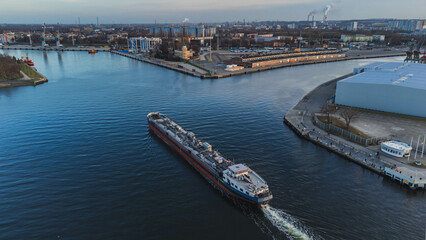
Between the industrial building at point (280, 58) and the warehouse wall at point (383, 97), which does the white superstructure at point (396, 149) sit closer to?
the warehouse wall at point (383, 97)

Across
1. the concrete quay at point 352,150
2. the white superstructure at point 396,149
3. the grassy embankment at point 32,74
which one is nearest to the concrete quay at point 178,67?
the grassy embankment at point 32,74

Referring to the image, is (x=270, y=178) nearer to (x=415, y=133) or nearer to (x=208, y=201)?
(x=208, y=201)

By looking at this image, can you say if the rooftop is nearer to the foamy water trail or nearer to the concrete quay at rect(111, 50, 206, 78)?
the foamy water trail

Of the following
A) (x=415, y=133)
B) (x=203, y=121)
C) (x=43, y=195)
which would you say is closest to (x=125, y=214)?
(x=43, y=195)

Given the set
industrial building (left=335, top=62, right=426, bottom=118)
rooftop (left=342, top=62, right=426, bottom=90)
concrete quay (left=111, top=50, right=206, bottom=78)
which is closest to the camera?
industrial building (left=335, top=62, right=426, bottom=118)

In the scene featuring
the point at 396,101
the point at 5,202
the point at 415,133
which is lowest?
the point at 5,202

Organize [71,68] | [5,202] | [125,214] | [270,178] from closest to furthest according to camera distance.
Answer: [125,214], [5,202], [270,178], [71,68]

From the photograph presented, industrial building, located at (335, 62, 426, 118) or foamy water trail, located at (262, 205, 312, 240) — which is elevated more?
industrial building, located at (335, 62, 426, 118)

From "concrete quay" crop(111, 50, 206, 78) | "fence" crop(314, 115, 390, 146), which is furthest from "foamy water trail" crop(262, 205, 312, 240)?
"concrete quay" crop(111, 50, 206, 78)
